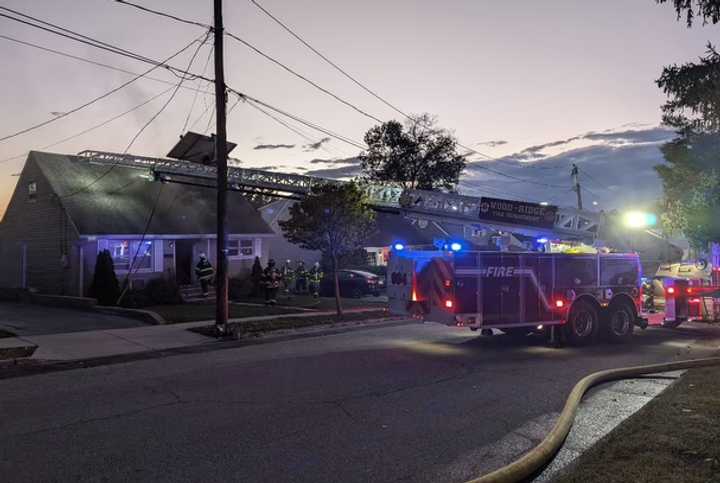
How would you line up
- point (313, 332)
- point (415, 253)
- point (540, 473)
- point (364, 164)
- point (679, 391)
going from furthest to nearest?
1. point (364, 164)
2. point (313, 332)
3. point (415, 253)
4. point (679, 391)
5. point (540, 473)

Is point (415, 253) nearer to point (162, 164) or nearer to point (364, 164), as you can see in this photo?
point (162, 164)

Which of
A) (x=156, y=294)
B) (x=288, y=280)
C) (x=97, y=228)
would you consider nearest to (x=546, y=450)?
(x=156, y=294)

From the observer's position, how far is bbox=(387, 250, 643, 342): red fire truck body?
11.6m

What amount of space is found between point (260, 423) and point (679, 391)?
528 centimetres

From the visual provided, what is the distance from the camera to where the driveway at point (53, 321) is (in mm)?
14367

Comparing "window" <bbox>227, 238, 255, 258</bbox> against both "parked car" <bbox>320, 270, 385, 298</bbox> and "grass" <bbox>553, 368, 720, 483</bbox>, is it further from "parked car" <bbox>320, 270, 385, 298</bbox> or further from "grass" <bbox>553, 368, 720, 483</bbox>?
"grass" <bbox>553, 368, 720, 483</bbox>

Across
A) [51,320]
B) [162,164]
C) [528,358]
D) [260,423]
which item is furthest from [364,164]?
[260,423]

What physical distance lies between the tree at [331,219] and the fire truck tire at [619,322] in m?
7.62

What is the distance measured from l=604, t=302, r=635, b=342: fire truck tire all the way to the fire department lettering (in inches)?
116

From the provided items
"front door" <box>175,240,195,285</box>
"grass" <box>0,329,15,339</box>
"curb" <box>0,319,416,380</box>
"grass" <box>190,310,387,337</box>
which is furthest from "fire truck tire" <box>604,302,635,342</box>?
"front door" <box>175,240,195,285</box>

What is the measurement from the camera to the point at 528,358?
1089 centimetres

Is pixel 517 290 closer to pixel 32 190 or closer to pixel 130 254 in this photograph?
pixel 130 254

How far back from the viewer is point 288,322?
1611 centimetres

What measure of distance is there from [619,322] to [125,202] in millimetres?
19115
